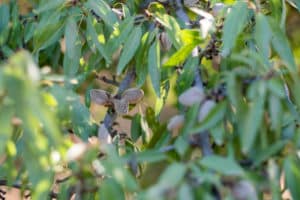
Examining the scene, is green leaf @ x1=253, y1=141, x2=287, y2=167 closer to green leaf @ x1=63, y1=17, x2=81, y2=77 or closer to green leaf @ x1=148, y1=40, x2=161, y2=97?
green leaf @ x1=148, y1=40, x2=161, y2=97

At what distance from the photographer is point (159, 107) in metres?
1.39

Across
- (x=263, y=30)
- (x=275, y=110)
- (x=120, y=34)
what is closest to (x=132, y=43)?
(x=120, y=34)

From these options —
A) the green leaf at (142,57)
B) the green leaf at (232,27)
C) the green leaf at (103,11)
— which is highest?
the green leaf at (232,27)

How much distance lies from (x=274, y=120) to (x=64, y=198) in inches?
13.9

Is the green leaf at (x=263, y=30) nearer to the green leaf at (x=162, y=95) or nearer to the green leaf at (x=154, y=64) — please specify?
the green leaf at (x=154, y=64)

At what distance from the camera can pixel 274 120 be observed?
→ 0.92 m

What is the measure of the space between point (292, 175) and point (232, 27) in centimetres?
26

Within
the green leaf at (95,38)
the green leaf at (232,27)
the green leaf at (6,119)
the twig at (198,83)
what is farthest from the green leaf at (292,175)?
the green leaf at (95,38)

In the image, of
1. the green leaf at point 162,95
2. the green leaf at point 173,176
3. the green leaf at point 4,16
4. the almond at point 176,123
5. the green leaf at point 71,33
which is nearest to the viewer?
the green leaf at point 173,176

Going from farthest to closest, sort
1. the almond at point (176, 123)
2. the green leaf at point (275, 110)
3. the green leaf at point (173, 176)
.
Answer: the almond at point (176, 123)
the green leaf at point (275, 110)
the green leaf at point (173, 176)

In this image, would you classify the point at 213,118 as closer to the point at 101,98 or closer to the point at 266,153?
the point at 266,153

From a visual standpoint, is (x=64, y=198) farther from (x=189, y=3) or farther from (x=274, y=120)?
(x=189, y=3)

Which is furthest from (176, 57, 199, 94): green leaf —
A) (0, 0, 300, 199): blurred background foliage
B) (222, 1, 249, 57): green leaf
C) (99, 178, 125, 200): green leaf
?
(99, 178, 125, 200): green leaf

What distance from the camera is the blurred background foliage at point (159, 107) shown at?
0.83 meters
